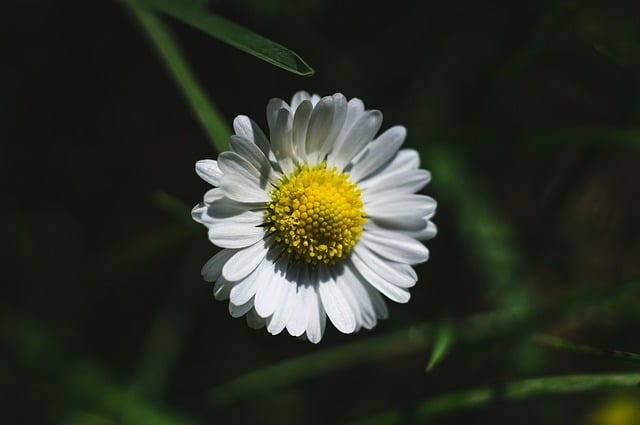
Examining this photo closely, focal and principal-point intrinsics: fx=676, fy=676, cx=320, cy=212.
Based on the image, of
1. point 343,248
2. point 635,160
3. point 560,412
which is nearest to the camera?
point 343,248

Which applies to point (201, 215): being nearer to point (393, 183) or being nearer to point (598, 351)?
point (393, 183)

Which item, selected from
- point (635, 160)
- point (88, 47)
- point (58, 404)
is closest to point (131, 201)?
point (88, 47)

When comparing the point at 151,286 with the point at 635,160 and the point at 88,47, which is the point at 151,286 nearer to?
the point at 88,47

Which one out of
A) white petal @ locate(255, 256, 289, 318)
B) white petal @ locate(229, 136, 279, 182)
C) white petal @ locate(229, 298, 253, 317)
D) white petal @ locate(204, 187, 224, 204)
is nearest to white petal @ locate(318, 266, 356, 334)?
white petal @ locate(255, 256, 289, 318)

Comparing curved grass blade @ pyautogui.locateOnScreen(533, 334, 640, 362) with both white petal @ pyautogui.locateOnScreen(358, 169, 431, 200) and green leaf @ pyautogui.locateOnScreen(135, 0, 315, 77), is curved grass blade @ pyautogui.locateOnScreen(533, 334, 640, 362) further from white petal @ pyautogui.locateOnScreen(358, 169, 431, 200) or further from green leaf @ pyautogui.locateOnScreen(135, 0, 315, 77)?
green leaf @ pyautogui.locateOnScreen(135, 0, 315, 77)

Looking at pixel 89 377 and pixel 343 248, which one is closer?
pixel 343 248

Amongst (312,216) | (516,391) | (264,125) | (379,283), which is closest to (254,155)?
(312,216)

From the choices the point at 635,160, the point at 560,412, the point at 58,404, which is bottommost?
the point at 560,412

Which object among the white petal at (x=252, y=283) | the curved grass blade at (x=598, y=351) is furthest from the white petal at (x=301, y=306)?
the curved grass blade at (x=598, y=351)
